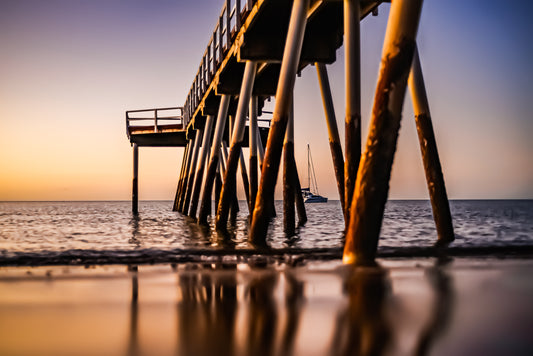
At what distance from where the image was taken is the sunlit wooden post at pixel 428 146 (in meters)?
7.79

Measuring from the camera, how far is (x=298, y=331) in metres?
2.60

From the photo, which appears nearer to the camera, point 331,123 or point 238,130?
point 238,130

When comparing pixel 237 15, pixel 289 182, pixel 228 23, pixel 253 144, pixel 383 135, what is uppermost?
pixel 228 23

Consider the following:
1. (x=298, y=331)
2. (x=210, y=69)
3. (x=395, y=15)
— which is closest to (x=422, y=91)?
(x=395, y=15)

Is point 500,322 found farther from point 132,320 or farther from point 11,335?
point 11,335

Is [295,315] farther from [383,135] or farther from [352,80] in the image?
[352,80]

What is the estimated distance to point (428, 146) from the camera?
784 centimetres

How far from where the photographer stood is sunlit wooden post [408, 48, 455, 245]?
25.6 feet

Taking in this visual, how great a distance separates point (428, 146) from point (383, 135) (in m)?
3.40

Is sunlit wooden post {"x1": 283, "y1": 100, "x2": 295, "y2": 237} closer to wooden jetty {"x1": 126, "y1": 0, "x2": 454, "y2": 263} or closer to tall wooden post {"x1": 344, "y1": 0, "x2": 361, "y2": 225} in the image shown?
wooden jetty {"x1": 126, "y1": 0, "x2": 454, "y2": 263}

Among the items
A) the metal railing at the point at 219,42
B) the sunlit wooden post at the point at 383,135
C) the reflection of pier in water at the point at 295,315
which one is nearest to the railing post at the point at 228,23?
the metal railing at the point at 219,42

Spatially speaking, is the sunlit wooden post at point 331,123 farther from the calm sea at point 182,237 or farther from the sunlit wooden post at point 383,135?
the sunlit wooden post at point 383,135

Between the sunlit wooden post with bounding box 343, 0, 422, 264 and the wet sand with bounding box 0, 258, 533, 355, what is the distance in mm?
381

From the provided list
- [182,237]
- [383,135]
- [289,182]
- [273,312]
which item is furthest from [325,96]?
[273,312]
